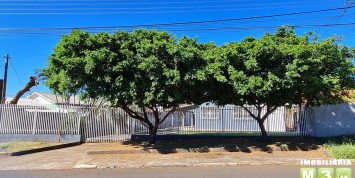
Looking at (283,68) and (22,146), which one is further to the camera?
(22,146)

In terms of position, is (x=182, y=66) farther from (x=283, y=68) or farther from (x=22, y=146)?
(x=22, y=146)

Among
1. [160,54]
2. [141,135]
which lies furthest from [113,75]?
[141,135]

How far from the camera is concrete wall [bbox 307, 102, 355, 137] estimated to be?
618 inches

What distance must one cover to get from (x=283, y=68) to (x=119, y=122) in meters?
8.94

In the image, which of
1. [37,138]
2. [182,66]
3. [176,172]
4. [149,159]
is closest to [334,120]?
[182,66]

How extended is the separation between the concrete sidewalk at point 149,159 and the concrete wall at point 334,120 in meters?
3.55

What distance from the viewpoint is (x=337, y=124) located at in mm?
15781

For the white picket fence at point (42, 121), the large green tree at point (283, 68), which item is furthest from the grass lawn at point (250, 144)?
the white picket fence at point (42, 121)

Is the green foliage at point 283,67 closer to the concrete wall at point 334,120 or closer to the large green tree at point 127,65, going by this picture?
the large green tree at point 127,65

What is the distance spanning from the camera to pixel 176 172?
896 centimetres

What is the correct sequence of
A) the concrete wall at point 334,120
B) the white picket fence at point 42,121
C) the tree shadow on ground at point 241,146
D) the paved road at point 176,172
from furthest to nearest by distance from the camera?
the white picket fence at point 42,121 → the concrete wall at point 334,120 → the tree shadow on ground at point 241,146 → the paved road at point 176,172

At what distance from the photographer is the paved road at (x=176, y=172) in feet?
27.5

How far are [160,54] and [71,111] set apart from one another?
6.84 meters

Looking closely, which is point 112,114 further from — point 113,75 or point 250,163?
point 250,163
